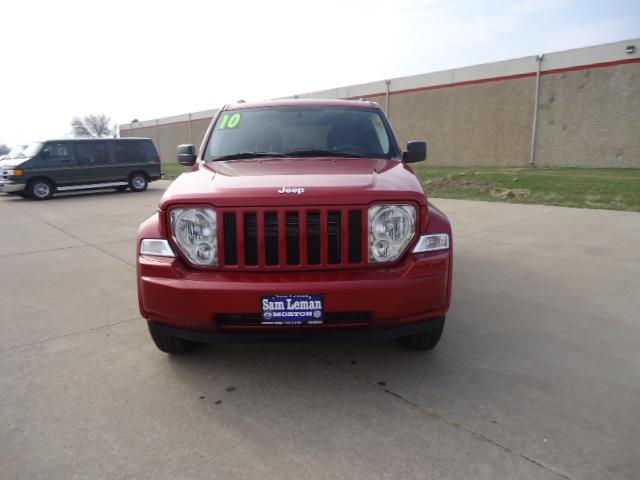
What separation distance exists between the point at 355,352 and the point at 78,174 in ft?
48.5

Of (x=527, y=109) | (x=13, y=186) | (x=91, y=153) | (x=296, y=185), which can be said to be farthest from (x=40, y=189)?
(x=527, y=109)

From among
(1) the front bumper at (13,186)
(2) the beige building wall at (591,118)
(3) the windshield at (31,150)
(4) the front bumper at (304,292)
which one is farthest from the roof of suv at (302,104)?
(2) the beige building wall at (591,118)

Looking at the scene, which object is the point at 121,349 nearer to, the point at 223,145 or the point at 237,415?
the point at 237,415

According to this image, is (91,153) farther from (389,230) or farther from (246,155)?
(389,230)

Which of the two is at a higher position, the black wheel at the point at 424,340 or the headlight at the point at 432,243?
the headlight at the point at 432,243

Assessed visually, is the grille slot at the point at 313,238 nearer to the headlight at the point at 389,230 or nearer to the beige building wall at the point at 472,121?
the headlight at the point at 389,230

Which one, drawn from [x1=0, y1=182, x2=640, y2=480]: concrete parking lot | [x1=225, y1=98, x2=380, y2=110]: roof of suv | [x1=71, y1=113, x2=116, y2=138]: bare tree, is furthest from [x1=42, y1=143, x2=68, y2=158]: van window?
[x1=71, y1=113, x2=116, y2=138]: bare tree

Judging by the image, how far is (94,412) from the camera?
2549 millimetres

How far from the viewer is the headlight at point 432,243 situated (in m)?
2.67

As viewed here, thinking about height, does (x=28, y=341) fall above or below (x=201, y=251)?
below

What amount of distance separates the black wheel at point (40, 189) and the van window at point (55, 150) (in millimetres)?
831

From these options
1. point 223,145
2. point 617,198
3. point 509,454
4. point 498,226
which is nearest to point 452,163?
point 617,198

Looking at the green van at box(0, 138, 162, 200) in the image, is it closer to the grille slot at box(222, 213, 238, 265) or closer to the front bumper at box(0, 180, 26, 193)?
the front bumper at box(0, 180, 26, 193)

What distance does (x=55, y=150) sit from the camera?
48.4ft
